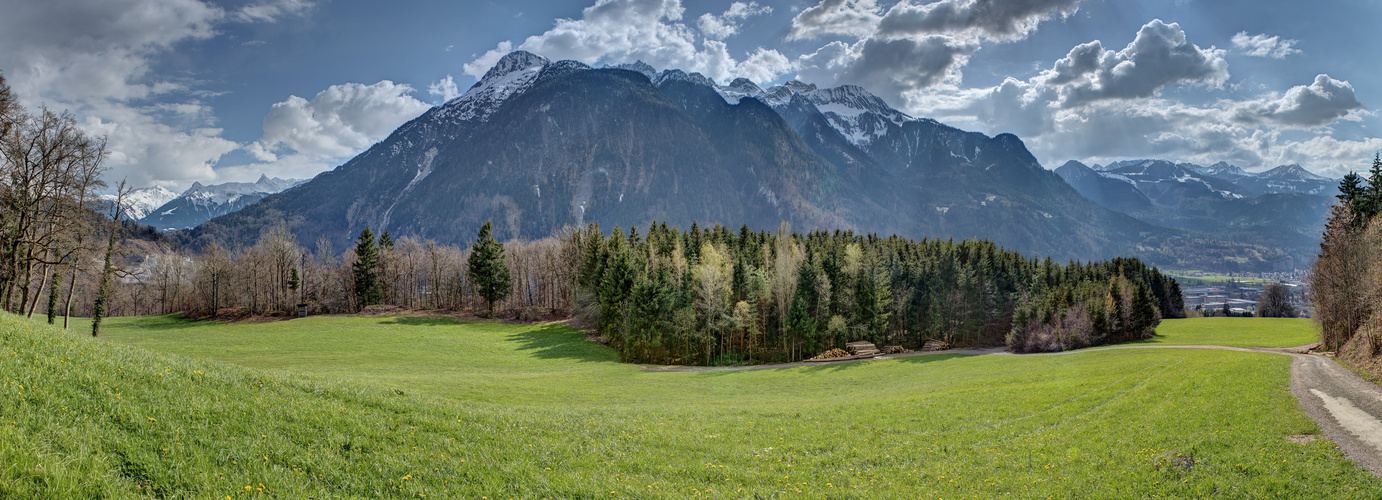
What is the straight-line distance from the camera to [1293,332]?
2736 inches

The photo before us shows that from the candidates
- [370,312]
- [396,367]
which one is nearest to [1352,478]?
[396,367]

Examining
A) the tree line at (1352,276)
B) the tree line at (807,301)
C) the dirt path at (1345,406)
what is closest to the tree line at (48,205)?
the tree line at (807,301)

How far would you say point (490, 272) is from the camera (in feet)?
268

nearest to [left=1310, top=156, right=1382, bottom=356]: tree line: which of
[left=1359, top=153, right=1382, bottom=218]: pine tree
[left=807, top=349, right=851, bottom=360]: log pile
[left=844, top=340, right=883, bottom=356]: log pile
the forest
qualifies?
[left=1359, top=153, right=1382, bottom=218]: pine tree

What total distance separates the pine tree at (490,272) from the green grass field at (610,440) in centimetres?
5740

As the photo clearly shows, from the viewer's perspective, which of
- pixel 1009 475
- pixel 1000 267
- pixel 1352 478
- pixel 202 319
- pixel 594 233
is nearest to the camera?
pixel 1352 478

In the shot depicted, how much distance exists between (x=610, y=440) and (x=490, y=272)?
72.2m

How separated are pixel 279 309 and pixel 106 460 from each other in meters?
92.5

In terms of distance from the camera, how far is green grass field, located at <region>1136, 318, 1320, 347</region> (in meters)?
59.1

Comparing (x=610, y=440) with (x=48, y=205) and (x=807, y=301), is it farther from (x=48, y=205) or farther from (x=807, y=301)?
(x=807, y=301)

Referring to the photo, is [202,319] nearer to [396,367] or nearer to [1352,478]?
[396,367]

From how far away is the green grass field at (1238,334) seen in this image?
5909 cm

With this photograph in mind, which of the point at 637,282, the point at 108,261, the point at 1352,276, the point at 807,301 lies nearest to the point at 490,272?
the point at 637,282

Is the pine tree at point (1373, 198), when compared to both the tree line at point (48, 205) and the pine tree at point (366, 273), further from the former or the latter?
the pine tree at point (366, 273)
